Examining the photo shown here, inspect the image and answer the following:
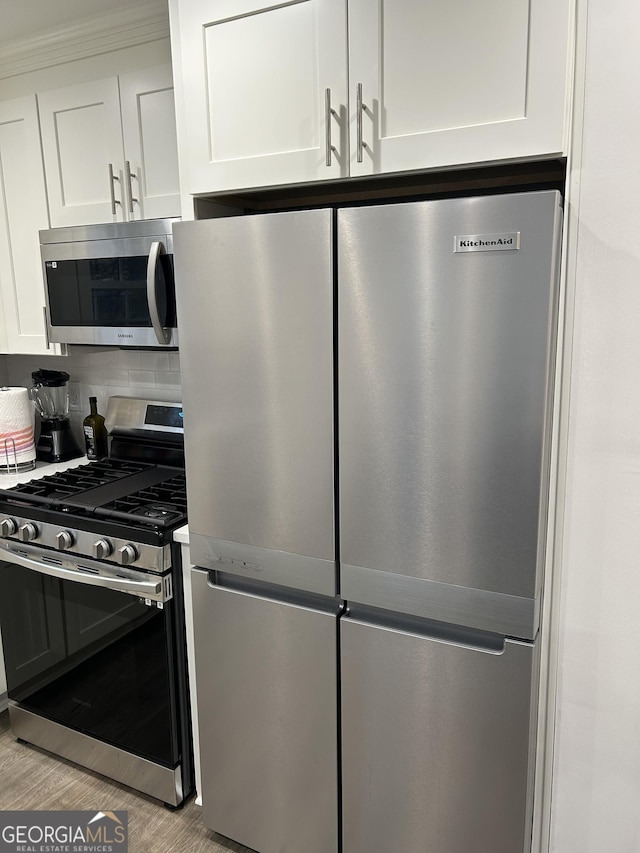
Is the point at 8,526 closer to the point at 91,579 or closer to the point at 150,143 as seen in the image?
the point at 91,579

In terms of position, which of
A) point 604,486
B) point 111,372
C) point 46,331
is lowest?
point 604,486

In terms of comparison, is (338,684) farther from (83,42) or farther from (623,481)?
(83,42)

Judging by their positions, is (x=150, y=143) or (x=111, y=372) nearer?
(x=150, y=143)

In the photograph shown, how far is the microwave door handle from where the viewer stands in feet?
6.54

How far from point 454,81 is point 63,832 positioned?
231cm

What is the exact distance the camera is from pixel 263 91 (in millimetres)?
1546

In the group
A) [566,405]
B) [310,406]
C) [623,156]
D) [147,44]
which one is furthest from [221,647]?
[147,44]

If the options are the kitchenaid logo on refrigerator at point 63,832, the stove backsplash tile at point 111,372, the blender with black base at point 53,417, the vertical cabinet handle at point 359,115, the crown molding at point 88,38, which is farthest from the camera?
the blender with black base at point 53,417

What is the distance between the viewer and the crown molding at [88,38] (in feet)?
6.63

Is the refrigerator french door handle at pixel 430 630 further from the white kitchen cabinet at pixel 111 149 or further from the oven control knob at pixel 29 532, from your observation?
the white kitchen cabinet at pixel 111 149

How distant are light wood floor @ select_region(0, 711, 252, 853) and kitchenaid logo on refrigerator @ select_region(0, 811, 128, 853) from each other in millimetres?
37

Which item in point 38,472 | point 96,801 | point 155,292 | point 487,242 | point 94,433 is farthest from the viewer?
point 94,433

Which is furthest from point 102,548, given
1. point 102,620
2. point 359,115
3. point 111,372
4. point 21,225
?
point 359,115

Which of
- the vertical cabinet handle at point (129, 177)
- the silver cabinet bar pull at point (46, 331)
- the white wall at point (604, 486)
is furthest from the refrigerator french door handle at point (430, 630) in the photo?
the silver cabinet bar pull at point (46, 331)
